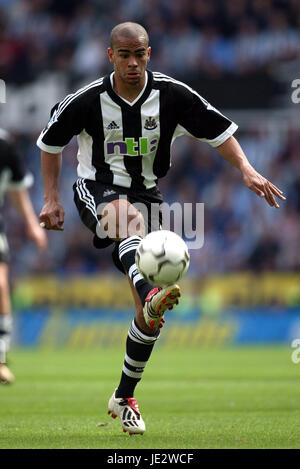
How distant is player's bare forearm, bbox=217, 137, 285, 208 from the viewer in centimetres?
572

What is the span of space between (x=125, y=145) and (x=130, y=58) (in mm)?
620

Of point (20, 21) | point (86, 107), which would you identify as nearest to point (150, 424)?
point (86, 107)

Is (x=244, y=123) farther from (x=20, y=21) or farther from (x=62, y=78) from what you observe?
(x=20, y=21)

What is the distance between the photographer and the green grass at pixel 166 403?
5.37 m

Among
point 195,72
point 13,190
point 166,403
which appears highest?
point 195,72

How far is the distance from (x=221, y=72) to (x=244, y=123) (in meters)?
1.27

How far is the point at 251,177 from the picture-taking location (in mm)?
5773

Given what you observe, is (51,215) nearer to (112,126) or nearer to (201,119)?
(112,126)

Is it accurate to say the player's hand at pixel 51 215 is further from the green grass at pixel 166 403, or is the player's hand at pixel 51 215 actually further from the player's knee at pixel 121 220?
the green grass at pixel 166 403
